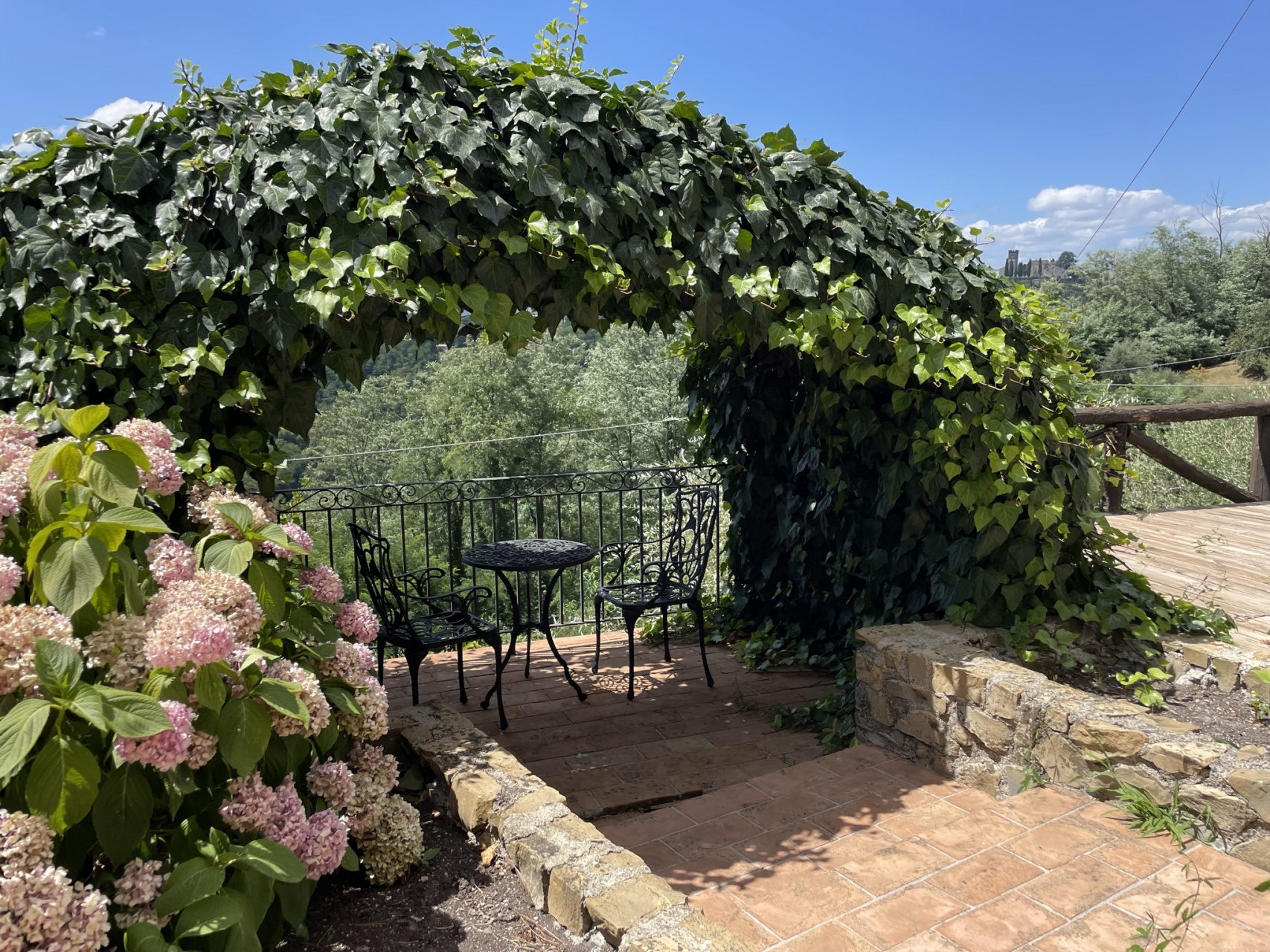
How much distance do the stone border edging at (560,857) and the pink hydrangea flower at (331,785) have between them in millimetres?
423

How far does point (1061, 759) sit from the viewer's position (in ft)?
8.26

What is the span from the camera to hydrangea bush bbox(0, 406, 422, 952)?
1111 mm

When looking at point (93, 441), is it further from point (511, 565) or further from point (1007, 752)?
point (1007, 752)

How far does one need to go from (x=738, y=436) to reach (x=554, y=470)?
16.4 m

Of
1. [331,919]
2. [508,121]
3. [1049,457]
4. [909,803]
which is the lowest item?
[909,803]

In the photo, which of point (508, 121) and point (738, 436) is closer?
point (508, 121)

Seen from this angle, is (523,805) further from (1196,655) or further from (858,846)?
(1196,655)

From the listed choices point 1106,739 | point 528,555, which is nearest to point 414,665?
point 528,555

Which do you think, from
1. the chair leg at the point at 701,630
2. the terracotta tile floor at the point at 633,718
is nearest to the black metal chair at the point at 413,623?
the terracotta tile floor at the point at 633,718

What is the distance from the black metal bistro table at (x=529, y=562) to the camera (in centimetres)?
386

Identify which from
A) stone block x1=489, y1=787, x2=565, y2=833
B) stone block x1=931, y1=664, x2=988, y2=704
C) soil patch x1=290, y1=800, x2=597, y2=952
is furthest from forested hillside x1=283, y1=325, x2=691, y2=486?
soil patch x1=290, y1=800, x2=597, y2=952

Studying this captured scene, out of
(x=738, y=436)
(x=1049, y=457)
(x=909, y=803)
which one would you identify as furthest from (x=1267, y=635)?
(x=738, y=436)

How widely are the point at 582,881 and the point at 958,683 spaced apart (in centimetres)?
172

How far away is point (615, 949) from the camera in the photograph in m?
1.54
